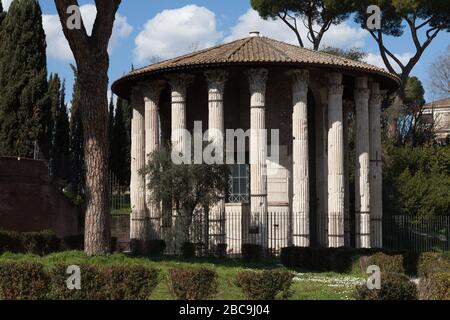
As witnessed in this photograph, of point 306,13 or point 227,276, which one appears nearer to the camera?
point 227,276

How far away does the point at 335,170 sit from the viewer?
22672 mm

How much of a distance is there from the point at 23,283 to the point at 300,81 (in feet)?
43.0

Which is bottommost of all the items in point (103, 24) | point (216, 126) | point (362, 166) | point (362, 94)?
point (362, 166)

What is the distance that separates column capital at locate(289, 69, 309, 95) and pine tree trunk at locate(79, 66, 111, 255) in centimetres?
726

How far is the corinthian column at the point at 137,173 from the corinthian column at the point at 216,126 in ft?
8.15

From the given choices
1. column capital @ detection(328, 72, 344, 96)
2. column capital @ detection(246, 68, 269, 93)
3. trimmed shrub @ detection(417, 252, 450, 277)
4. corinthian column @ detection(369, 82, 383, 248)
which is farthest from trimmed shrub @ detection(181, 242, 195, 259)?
corinthian column @ detection(369, 82, 383, 248)

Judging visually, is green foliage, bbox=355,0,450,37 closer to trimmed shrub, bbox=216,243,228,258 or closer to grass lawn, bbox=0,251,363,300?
trimmed shrub, bbox=216,243,228,258

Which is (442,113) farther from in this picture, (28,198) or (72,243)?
(72,243)

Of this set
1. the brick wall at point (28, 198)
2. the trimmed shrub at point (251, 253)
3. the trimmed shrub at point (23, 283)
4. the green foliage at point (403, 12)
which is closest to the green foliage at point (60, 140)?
the brick wall at point (28, 198)

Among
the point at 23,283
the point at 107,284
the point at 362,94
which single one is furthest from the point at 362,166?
the point at 23,283

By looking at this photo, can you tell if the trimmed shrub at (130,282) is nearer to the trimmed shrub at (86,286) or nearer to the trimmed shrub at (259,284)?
the trimmed shrub at (86,286)

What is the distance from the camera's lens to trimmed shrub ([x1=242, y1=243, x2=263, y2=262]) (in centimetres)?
2039

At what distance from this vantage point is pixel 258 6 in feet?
120

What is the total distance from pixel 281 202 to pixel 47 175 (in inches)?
311
